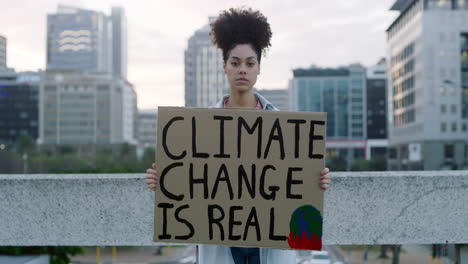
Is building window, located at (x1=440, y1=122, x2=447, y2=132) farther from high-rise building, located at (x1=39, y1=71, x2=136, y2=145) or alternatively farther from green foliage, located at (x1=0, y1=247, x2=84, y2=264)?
high-rise building, located at (x1=39, y1=71, x2=136, y2=145)

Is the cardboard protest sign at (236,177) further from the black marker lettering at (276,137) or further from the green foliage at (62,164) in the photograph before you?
the green foliage at (62,164)

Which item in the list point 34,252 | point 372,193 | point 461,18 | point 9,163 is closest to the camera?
point 372,193

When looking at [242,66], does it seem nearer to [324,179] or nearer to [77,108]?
[324,179]

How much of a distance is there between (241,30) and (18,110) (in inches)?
5828

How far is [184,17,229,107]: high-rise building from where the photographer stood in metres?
142

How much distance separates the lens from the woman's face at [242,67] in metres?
2.96

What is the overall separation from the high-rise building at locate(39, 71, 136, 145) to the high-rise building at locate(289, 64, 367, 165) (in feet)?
173

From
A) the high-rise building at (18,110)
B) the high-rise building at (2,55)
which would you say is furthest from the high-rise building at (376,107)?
the high-rise building at (2,55)

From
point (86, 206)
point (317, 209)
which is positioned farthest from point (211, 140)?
point (86, 206)

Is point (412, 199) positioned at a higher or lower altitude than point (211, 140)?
lower

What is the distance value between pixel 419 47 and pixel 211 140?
243 ft

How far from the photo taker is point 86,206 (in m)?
3.21

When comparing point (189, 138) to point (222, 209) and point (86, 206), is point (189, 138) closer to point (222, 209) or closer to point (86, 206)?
point (222, 209)

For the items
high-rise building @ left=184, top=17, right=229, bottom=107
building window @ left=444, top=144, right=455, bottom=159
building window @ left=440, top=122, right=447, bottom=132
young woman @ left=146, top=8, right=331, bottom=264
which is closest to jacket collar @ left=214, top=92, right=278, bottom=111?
young woman @ left=146, top=8, right=331, bottom=264
